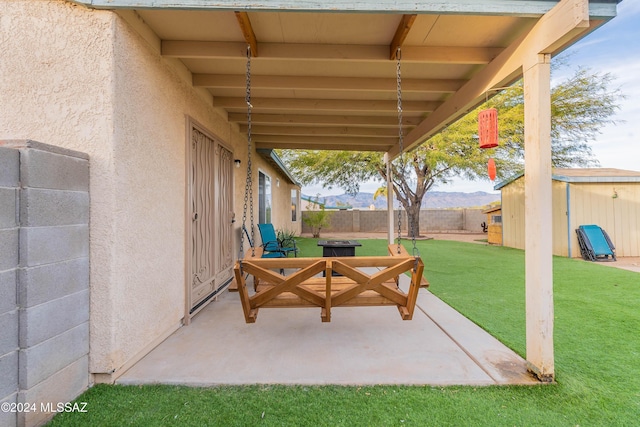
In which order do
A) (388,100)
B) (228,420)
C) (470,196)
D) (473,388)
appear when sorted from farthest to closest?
(470,196) < (388,100) < (473,388) < (228,420)

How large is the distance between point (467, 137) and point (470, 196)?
8783 centimetres

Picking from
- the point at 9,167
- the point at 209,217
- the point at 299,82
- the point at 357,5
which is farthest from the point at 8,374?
the point at 299,82

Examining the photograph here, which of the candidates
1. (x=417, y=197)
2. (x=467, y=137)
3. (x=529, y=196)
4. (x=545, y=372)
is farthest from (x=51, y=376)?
(x=417, y=197)

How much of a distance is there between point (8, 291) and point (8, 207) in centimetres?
44

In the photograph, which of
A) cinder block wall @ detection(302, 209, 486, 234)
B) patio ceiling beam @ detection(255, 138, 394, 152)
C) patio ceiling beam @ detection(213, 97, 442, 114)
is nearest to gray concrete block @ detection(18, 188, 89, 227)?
patio ceiling beam @ detection(213, 97, 442, 114)

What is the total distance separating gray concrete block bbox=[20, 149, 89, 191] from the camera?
1634 millimetres

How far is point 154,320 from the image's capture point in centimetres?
261

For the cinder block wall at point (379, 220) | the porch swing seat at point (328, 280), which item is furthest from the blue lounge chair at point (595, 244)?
the cinder block wall at point (379, 220)

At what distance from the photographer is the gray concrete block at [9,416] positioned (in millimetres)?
1521

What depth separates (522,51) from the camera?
7.59 feet

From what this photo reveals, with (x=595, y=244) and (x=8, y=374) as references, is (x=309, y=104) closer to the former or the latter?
(x=8, y=374)

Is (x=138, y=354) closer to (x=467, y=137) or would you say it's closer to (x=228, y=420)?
(x=228, y=420)

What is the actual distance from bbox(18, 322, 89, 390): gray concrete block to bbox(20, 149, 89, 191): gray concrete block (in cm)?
93

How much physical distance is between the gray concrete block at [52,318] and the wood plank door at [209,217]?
127cm
